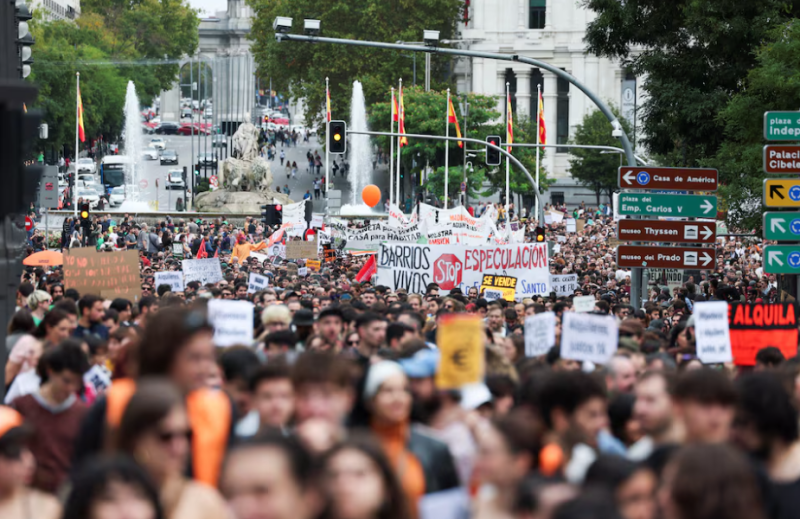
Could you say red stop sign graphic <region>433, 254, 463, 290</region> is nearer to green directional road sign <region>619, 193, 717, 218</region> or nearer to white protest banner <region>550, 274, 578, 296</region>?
white protest banner <region>550, 274, 578, 296</region>

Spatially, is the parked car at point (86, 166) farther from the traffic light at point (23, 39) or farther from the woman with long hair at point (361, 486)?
the woman with long hair at point (361, 486)

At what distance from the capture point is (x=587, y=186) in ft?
289

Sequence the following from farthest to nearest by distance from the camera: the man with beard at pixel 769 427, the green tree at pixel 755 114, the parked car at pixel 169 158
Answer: the parked car at pixel 169 158 < the green tree at pixel 755 114 < the man with beard at pixel 769 427

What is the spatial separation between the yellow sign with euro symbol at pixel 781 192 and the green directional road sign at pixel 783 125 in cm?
56

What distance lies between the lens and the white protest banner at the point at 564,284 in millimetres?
23750

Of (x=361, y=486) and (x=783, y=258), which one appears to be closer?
(x=361, y=486)

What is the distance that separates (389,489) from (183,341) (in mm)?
1779

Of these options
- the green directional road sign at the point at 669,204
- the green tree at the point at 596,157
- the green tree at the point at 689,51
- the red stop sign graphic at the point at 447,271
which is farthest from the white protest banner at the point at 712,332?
the green tree at the point at 596,157

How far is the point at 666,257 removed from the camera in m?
18.3

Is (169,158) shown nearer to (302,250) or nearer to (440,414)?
(302,250)

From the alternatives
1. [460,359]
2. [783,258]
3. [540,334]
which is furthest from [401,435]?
[783,258]

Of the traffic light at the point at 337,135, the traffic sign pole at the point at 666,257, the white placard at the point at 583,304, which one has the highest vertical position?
the traffic light at the point at 337,135

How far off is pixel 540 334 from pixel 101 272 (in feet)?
25.1

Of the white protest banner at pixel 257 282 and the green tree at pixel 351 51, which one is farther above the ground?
the green tree at pixel 351 51
